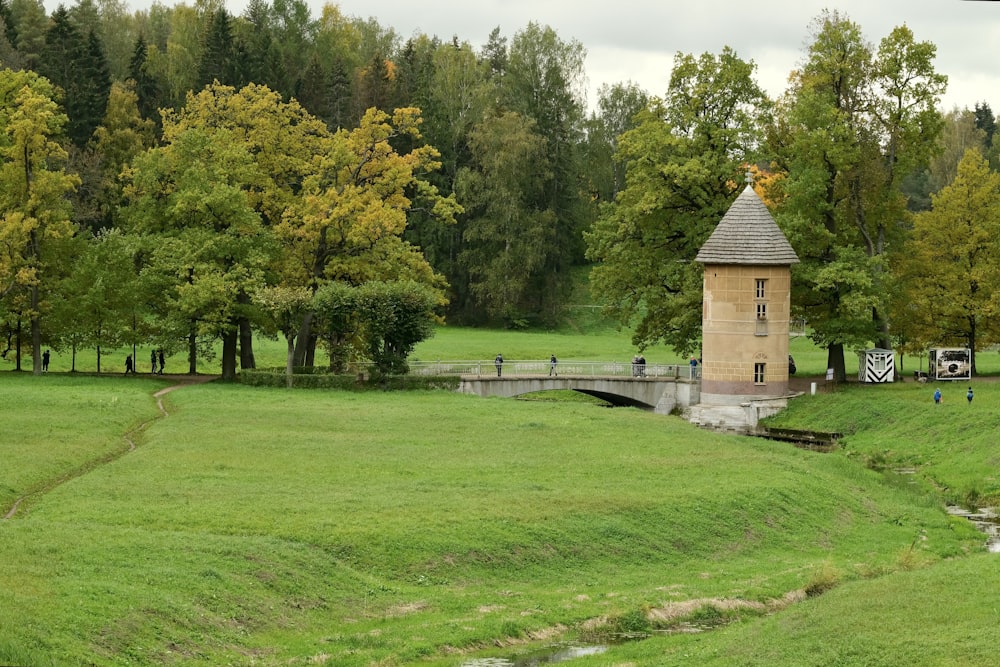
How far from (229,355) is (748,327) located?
2657 centimetres

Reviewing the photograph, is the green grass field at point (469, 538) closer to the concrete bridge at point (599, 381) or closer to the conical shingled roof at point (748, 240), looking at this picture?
the conical shingled roof at point (748, 240)

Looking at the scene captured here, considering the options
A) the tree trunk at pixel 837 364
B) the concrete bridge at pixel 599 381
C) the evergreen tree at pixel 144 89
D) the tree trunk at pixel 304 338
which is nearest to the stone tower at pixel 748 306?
the concrete bridge at pixel 599 381

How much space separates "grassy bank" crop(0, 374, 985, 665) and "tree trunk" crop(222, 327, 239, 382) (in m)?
18.3

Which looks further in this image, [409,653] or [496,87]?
[496,87]

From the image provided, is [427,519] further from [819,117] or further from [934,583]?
[819,117]

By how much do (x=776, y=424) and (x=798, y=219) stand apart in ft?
34.3

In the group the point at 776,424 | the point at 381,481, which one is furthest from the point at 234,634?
the point at 776,424

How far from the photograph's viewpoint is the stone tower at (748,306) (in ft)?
222


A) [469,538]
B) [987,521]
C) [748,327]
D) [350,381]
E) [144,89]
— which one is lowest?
[987,521]

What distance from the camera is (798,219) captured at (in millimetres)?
69188

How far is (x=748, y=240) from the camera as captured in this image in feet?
222

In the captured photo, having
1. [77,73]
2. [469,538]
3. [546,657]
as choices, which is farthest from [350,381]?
[77,73]

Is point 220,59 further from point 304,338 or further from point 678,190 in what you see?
point 678,190

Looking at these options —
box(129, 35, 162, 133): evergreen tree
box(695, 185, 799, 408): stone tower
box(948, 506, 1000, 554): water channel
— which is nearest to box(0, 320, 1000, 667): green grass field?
box(948, 506, 1000, 554): water channel
